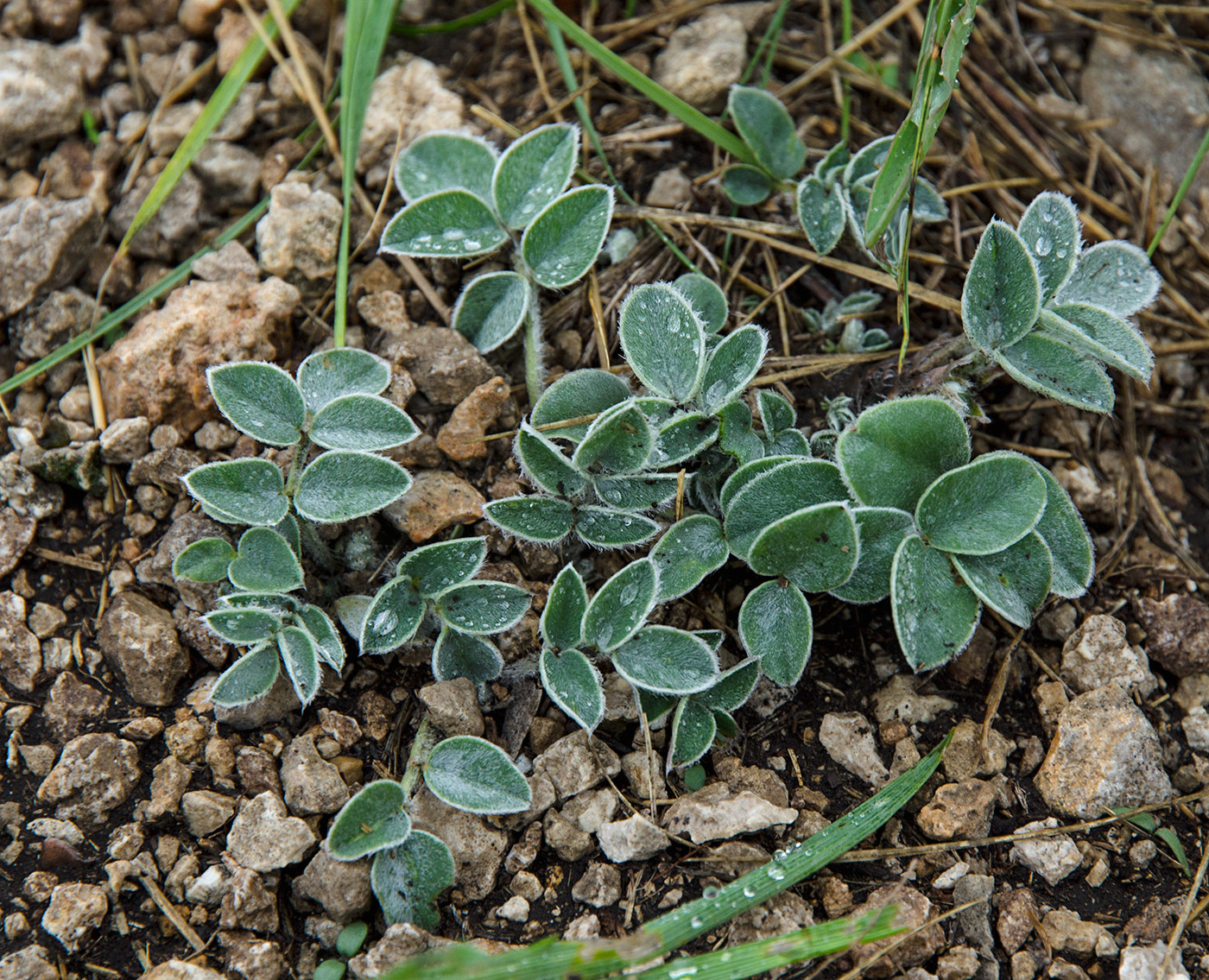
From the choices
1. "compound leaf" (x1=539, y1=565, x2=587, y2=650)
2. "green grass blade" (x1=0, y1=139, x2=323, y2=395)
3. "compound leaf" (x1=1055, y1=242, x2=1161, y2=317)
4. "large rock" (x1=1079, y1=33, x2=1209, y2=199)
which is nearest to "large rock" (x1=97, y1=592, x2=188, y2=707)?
"green grass blade" (x1=0, y1=139, x2=323, y2=395)

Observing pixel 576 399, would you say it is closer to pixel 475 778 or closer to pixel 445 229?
pixel 445 229

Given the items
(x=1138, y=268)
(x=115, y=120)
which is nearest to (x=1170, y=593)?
(x=1138, y=268)

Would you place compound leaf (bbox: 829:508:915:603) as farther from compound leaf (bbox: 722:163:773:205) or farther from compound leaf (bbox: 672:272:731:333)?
compound leaf (bbox: 722:163:773:205)

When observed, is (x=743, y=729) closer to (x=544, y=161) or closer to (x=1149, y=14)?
(x=544, y=161)

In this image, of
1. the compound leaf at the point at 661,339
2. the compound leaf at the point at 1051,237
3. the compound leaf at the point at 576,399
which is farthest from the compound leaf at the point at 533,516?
the compound leaf at the point at 1051,237

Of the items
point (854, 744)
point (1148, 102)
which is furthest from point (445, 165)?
point (1148, 102)
